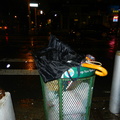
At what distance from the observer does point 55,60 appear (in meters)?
1.72

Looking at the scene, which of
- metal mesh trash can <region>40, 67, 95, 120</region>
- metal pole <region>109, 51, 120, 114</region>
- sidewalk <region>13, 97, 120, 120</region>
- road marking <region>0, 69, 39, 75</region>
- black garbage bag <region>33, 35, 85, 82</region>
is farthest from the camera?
road marking <region>0, 69, 39, 75</region>

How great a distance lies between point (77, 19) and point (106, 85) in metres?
26.9

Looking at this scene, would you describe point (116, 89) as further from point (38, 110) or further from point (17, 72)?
point (17, 72)

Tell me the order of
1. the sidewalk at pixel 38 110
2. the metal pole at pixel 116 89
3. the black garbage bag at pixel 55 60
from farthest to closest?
the sidewalk at pixel 38 110, the metal pole at pixel 116 89, the black garbage bag at pixel 55 60

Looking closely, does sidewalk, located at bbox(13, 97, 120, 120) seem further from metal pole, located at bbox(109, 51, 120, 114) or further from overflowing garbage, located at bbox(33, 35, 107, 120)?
overflowing garbage, located at bbox(33, 35, 107, 120)

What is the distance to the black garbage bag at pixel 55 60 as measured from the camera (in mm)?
1683

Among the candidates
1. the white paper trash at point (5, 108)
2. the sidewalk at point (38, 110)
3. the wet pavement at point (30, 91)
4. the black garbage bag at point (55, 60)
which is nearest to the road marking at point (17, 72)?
the wet pavement at point (30, 91)

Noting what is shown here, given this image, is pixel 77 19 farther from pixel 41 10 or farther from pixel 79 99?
pixel 79 99

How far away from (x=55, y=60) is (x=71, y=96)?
0.51 metres

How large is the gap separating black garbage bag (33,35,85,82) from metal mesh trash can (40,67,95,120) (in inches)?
5.0

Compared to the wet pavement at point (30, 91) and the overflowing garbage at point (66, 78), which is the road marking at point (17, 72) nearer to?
the wet pavement at point (30, 91)

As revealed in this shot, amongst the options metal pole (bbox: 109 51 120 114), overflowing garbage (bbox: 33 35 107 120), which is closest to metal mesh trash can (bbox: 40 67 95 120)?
overflowing garbage (bbox: 33 35 107 120)

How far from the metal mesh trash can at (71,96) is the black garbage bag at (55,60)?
127 mm

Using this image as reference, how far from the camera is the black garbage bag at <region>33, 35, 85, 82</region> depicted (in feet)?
5.52
